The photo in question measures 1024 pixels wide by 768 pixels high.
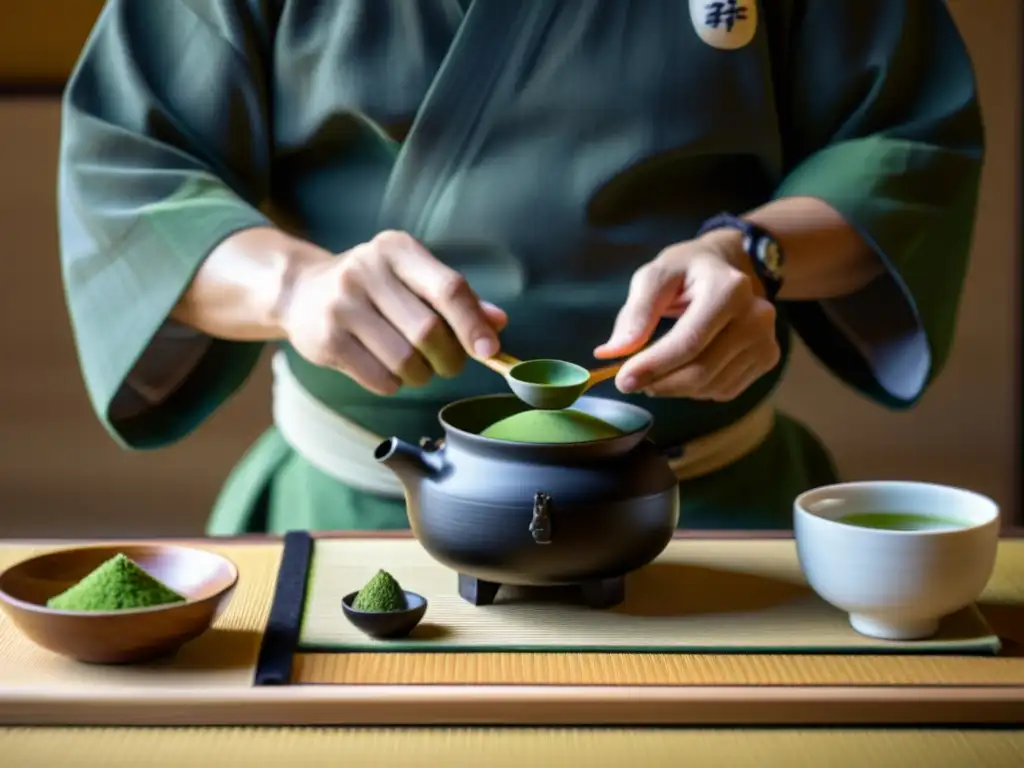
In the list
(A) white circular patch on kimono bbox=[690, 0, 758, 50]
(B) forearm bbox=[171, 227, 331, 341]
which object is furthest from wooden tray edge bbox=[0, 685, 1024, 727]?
(A) white circular patch on kimono bbox=[690, 0, 758, 50]

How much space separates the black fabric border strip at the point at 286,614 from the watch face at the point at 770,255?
19.2 inches

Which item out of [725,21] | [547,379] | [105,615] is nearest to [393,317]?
[547,379]

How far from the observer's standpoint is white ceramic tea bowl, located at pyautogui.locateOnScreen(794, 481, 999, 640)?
34.0 inches

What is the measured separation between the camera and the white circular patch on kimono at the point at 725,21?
1.27 meters

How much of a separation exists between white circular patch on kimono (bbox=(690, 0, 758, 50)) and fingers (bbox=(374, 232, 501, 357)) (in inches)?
16.8

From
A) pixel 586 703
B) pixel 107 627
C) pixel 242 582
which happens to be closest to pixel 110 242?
pixel 242 582

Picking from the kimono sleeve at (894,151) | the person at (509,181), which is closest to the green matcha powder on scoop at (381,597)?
the person at (509,181)

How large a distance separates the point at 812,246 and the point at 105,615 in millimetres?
755

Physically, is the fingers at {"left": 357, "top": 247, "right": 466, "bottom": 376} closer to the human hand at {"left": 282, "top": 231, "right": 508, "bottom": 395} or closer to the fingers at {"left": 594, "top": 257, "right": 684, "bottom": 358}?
the human hand at {"left": 282, "top": 231, "right": 508, "bottom": 395}

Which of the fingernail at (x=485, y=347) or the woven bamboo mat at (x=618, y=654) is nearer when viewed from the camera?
the woven bamboo mat at (x=618, y=654)

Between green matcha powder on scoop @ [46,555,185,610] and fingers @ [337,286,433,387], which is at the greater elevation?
fingers @ [337,286,433,387]

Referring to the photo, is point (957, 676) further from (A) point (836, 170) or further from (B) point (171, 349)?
(B) point (171, 349)

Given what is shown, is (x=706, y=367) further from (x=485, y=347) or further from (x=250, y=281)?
(x=250, y=281)

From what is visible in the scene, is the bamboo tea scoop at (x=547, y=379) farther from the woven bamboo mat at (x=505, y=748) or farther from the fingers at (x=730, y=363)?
the woven bamboo mat at (x=505, y=748)
